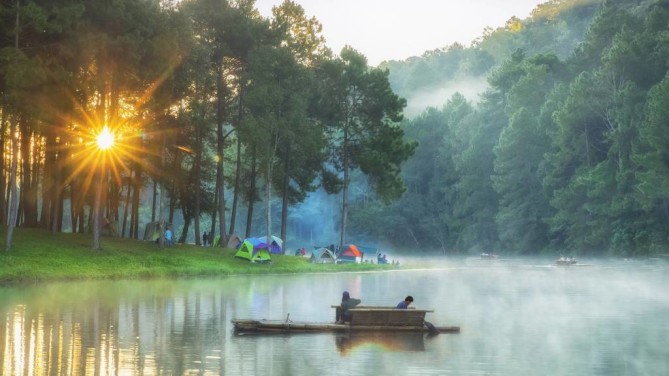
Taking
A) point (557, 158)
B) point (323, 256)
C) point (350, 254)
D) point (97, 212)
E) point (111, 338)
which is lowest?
point (111, 338)

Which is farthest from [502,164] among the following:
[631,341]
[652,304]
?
[631,341]

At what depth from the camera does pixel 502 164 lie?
145 meters

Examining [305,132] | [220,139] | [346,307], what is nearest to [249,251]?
[220,139]

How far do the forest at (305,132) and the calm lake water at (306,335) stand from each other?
15.5 meters

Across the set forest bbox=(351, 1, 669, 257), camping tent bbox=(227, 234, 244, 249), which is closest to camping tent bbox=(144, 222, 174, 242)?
camping tent bbox=(227, 234, 244, 249)

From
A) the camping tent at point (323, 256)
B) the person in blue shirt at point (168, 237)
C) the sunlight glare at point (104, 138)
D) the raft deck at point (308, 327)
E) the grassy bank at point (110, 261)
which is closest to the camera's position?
the raft deck at point (308, 327)

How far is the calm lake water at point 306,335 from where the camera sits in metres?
25.4

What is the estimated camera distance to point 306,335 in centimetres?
3312

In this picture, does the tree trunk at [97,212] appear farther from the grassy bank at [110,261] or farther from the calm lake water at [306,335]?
the calm lake water at [306,335]

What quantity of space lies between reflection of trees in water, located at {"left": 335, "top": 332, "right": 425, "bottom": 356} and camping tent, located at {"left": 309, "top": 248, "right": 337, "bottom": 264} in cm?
6358

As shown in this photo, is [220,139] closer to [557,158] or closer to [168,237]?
[168,237]

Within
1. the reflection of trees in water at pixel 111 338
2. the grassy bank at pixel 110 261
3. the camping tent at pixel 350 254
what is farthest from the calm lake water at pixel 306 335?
the camping tent at pixel 350 254

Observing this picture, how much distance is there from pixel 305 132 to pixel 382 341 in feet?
186

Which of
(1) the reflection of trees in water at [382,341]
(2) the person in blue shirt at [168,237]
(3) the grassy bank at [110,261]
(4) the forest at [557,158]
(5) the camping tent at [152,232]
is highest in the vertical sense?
(4) the forest at [557,158]
